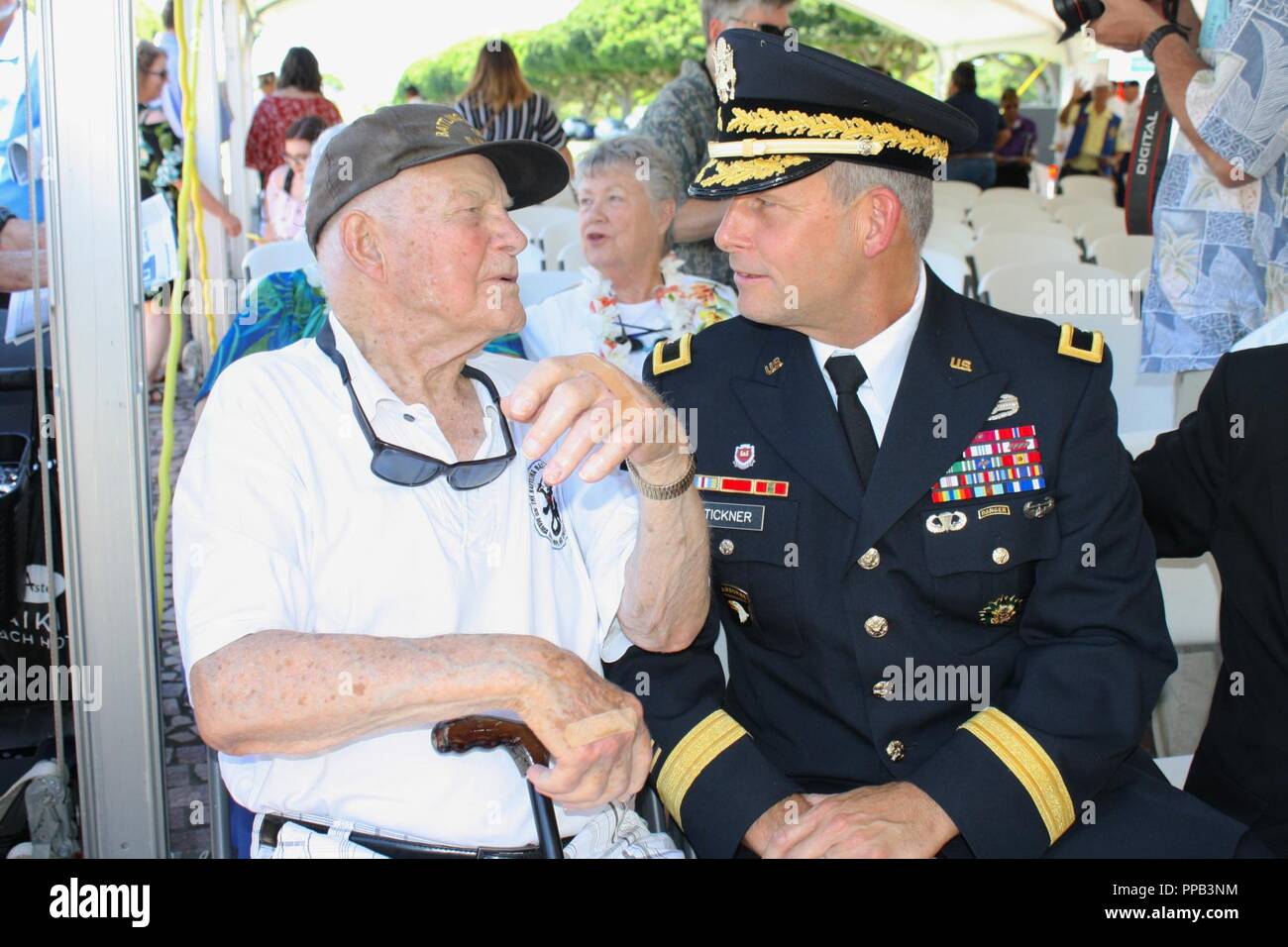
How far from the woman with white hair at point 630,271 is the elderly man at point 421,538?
135cm

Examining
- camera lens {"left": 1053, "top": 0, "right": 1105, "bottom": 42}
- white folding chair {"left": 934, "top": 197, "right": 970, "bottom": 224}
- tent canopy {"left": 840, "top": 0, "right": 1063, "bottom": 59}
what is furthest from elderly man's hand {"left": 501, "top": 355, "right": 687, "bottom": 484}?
tent canopy {"left": 840, "top": 0, "right": 1063, "bottom": 59}

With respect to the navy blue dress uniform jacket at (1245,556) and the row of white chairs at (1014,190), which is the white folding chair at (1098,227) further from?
the navy blue dress uniform jacket at (1245,556)

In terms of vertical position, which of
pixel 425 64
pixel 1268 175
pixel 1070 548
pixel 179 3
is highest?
pixel 425 64

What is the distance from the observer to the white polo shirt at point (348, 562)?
5.44 ft

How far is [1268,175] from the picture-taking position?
3.13 meters

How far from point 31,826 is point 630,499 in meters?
1.29

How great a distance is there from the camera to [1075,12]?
313cm

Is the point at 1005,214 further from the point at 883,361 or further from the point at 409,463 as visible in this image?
the point at 409,463

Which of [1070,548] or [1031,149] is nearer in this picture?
[1070,548]

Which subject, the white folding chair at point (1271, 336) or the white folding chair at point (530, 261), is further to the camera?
the white folding chair at point (530, 261)

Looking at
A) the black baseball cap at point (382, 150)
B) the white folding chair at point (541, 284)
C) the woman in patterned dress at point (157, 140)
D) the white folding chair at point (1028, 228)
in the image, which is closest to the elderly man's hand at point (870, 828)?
the black baseball cap at point (382, 150)

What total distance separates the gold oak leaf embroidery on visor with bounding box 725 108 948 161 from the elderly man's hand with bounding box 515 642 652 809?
982mm
